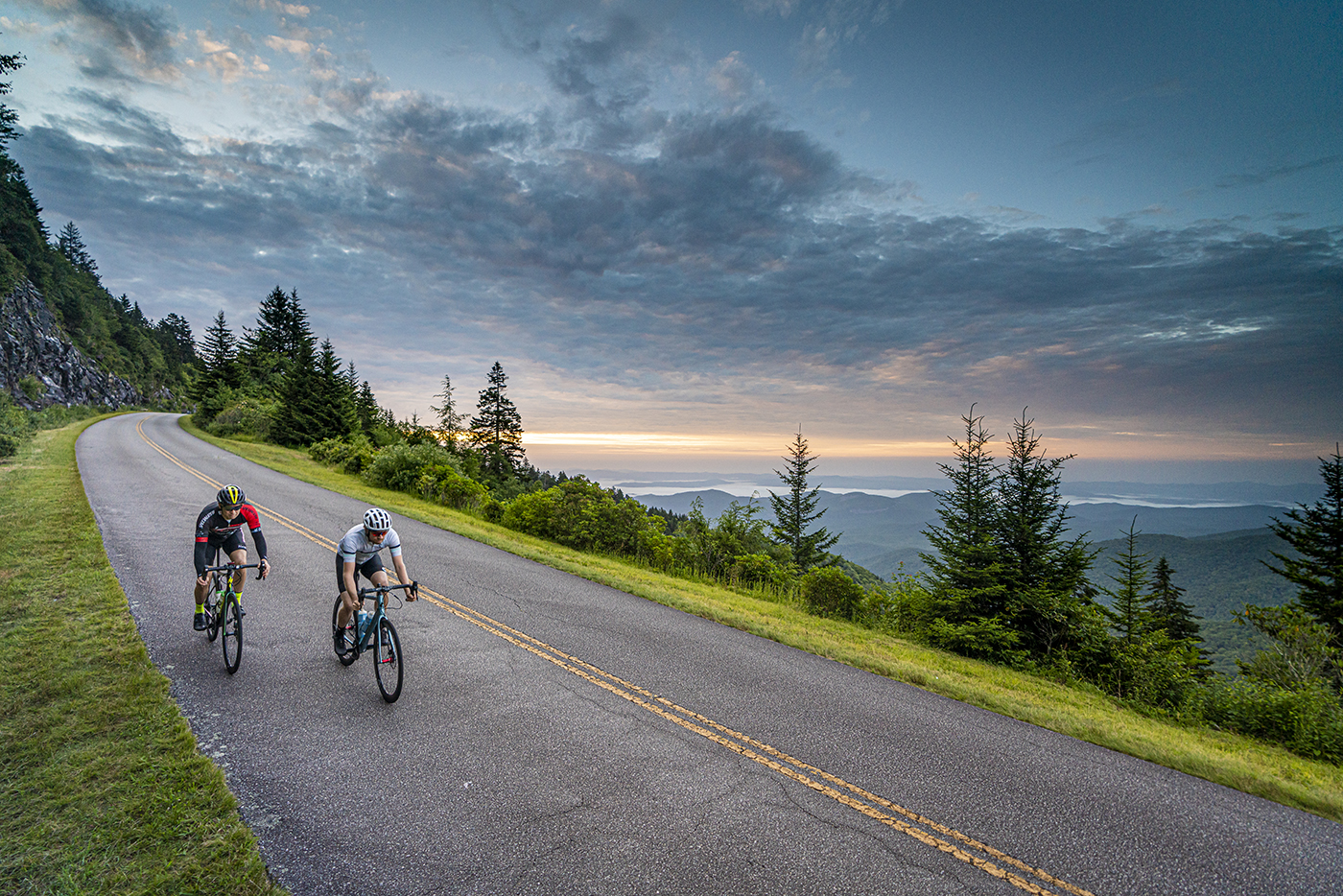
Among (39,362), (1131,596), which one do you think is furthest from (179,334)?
(1131,596)

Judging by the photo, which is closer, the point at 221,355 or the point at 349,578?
the point at 349,578

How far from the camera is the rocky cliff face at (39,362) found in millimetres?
46062

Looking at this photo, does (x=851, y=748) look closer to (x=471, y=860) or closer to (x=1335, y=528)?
(x=471, y=860)

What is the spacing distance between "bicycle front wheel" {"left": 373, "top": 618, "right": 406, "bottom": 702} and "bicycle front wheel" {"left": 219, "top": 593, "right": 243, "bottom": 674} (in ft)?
6.10

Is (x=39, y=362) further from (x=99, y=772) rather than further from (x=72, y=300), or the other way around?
(x=99, y=772)

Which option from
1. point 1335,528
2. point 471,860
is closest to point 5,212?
point 471,860

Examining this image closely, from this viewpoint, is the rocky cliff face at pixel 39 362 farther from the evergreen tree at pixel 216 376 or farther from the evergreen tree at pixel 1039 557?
the evergreen tree at pixel 1039 557

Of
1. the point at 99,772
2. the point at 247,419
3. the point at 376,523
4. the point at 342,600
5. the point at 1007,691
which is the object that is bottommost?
the point at 99,772

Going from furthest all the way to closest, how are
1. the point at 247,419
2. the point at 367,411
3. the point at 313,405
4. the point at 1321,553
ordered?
1. the point at 367,411
2. the point at 247,419
3. the point at 313,405
4. the point at 1321,553

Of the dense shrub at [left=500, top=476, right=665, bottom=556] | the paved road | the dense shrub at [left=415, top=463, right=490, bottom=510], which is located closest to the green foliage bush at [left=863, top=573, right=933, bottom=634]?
the paved road

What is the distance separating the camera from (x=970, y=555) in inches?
484

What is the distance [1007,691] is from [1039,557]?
218 inches

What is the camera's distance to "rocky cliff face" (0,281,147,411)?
46.1 m

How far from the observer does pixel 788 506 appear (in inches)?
1475
